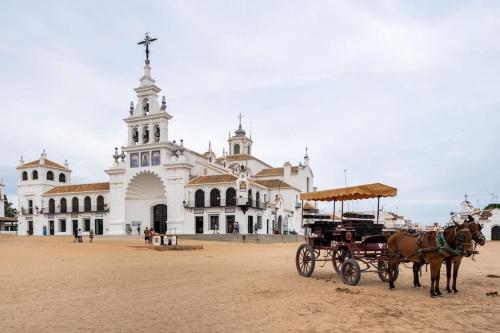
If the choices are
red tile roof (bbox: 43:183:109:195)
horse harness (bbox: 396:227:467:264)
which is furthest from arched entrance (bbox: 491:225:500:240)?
horse harness (bbox: 396:227:467:264)

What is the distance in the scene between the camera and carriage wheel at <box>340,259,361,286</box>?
12.0m

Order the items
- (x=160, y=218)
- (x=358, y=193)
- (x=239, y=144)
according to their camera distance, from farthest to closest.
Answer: (x=239, y=144), (x=160, y=218), (x=358, y=193)

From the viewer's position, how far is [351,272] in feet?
40.5

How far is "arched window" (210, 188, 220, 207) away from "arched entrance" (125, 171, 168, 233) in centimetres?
643

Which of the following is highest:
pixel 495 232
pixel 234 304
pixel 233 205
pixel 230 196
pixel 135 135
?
pixel 135 135

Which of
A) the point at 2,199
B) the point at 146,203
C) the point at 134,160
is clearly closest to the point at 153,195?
the point at 146,203

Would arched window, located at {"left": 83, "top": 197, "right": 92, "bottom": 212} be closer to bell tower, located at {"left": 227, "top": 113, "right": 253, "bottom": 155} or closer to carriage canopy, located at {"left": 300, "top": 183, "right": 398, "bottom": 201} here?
bell tower, located at {"left": 227, "top": 113, "right": 253, "bottom": 155}

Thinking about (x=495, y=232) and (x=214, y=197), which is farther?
(x=495, y=232)

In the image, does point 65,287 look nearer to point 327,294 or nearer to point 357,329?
point 327,294

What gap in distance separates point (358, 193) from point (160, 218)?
42106mm

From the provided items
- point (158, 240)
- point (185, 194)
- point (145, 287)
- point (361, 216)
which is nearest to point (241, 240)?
point (185, 194)

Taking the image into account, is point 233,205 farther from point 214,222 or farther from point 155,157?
point 155,157

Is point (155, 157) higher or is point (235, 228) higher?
point (155, 157)

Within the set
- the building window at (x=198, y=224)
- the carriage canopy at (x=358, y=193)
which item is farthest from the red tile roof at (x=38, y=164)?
the carriage canopy at (x=358, y=193)
